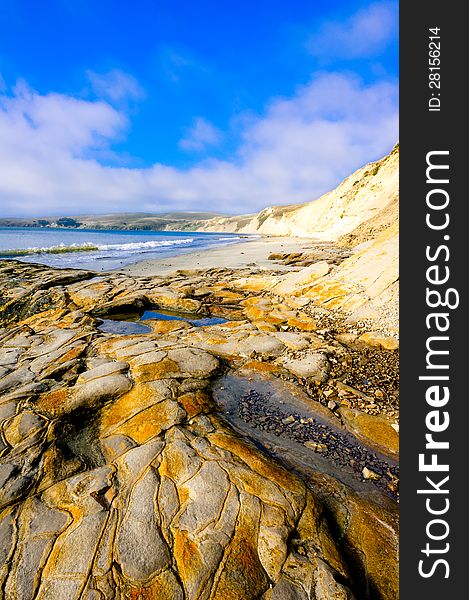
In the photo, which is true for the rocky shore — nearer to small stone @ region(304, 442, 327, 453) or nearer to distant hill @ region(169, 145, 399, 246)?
small stone @ region(304, 442, 327, 453)

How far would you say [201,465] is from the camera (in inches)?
137

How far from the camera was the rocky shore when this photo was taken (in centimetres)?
251

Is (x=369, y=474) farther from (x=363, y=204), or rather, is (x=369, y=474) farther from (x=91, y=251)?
(x=91, y=251)

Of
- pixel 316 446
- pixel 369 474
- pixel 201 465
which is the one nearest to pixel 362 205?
pixel 316 446

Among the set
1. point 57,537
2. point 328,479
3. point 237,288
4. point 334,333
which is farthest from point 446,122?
point 237,288

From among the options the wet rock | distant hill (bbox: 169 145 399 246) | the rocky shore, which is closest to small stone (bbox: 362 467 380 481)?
the rocky shore

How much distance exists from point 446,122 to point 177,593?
4890mm

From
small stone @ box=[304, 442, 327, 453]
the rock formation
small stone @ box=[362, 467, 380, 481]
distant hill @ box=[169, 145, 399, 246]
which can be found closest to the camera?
small stone @ box=[362, 467, 380, 481]

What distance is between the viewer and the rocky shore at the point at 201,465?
98.9 inches


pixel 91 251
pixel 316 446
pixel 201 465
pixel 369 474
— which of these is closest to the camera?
pixel 201 465

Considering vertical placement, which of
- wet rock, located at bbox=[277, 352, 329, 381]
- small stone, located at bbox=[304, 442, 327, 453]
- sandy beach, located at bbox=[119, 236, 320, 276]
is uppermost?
sandy beach, located at bbox=[119, 236, 320, 276]

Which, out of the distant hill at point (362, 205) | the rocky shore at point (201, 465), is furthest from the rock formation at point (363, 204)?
the rocky shore at point (201, 465)

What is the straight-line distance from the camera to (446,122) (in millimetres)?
2662

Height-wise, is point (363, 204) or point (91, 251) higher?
point (363, 204)
